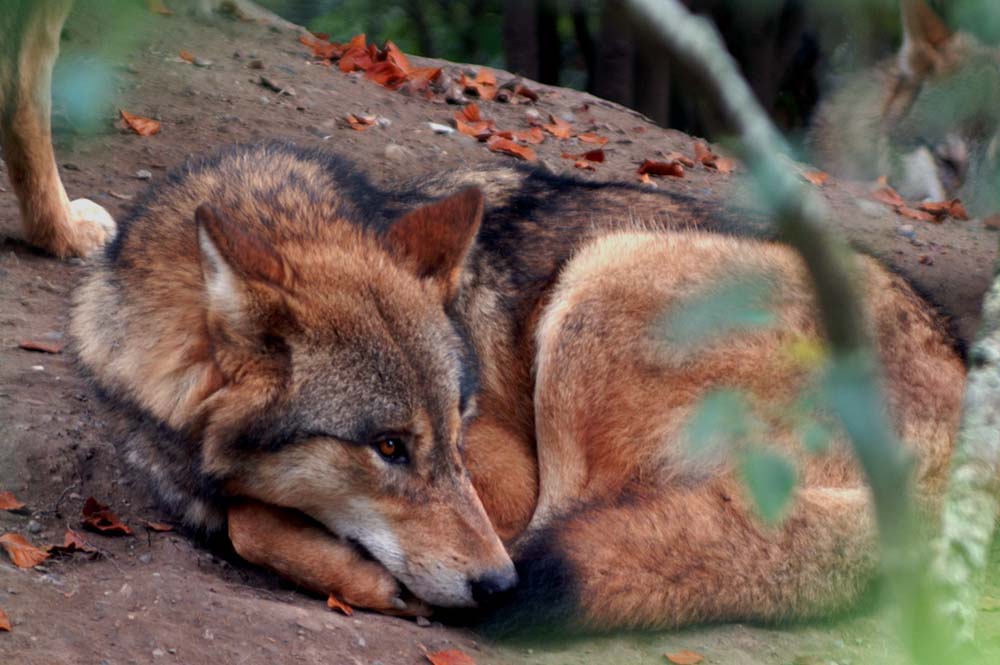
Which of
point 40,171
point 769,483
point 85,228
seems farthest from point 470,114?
point 769,483

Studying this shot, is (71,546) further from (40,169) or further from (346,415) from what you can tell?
(40,169)

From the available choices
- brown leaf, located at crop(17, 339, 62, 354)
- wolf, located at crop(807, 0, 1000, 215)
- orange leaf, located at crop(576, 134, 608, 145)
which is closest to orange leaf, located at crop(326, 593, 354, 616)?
brown leaf, located at crop(17, 339, 62, 354)

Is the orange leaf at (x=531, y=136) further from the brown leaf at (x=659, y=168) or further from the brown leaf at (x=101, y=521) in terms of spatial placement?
the brown leaf at (x=101, y=521)

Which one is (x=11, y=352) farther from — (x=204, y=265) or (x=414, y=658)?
(x=414, y=658)

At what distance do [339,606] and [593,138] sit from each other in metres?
5.57

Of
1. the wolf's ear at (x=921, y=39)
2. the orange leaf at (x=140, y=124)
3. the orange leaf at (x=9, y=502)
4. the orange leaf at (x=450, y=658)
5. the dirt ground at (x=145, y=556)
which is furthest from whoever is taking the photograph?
the wolf's ear at (x=921, y=39)

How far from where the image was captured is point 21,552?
353 centimetres

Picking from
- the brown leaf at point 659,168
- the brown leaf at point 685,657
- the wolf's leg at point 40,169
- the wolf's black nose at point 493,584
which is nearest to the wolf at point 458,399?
the wolf's black nose at point 493,584

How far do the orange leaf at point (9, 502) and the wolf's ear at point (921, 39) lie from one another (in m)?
7.89

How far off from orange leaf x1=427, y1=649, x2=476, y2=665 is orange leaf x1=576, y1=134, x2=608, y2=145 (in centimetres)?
563

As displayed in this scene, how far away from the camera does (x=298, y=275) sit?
11.8 ft

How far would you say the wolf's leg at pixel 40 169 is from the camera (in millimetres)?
5180

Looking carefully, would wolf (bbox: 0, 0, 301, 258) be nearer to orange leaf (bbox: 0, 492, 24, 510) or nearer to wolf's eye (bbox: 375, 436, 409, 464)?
orange leaf (bbox: 0, 492, 24, 510)

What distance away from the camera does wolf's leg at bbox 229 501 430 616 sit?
3658 mm
